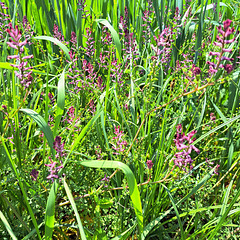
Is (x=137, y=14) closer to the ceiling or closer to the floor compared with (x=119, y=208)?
closer to the ceiling

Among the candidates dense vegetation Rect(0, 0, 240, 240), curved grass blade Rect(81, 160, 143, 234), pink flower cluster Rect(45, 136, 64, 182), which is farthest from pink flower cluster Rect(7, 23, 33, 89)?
curved grass blade Rect(81, 160, 143, 234)

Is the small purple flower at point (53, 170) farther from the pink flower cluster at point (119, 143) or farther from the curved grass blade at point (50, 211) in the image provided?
the pink flower cluster at point (119, 143)

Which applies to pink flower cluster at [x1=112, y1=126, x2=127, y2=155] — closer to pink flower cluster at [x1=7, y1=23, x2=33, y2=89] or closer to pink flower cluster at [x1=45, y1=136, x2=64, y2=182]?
pink flower cluster at [x1=45, y1=136, x2=64, y2=182]

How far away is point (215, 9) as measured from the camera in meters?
2.79

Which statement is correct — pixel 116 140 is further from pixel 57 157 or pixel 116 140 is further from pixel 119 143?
pixel 57 157

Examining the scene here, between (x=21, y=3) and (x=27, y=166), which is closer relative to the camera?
(x=27, y=166)

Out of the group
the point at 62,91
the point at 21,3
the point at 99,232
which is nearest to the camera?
the point at 62,91

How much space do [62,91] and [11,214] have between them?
3.20ft

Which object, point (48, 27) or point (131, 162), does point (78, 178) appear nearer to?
point (131, 162)

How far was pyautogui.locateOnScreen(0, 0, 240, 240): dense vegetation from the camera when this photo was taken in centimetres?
137

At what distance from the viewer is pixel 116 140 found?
5.37ft

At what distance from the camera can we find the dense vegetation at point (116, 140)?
137 centimetres

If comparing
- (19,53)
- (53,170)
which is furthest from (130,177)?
(19,53)

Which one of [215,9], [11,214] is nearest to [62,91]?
[11,214]
